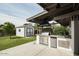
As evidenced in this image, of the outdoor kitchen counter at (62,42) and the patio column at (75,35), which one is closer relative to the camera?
the patio column at (75,35)

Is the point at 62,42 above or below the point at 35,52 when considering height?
above

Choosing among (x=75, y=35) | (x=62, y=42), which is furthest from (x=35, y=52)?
(x=75, y=35)

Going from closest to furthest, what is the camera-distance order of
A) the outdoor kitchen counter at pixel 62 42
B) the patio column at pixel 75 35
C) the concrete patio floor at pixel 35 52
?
1. the patio column at pixel 75 35
2. the concrete patio floor at pixel 35 52
3. the outdoor kitchen counter at pixel 62 42

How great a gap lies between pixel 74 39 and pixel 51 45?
251 cm

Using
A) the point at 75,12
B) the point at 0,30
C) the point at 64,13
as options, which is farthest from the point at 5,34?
the point at 75,12

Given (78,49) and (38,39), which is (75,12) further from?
(38,39)

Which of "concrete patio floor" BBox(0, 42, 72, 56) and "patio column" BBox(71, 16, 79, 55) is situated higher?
"patio column" BBox(71, 16, 79, 55)

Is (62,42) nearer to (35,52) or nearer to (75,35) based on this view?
(75,35)

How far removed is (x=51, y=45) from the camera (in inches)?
326

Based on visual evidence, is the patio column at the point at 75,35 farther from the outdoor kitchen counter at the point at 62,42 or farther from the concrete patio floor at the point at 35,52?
the outdoor kitchen counter at the point at 62,42

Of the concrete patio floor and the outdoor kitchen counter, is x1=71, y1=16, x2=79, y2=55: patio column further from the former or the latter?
the outdoor kitchen counter

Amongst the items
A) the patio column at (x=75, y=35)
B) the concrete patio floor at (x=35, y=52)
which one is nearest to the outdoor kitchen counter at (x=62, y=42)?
the concrete patio floor at (x=35, y=52)

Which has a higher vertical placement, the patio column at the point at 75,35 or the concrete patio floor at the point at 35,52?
the patio column at the point at 75,35

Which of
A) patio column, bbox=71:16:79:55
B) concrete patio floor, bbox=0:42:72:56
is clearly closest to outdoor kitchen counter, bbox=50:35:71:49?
concrete patio floor, bbox=0:42:72:56
